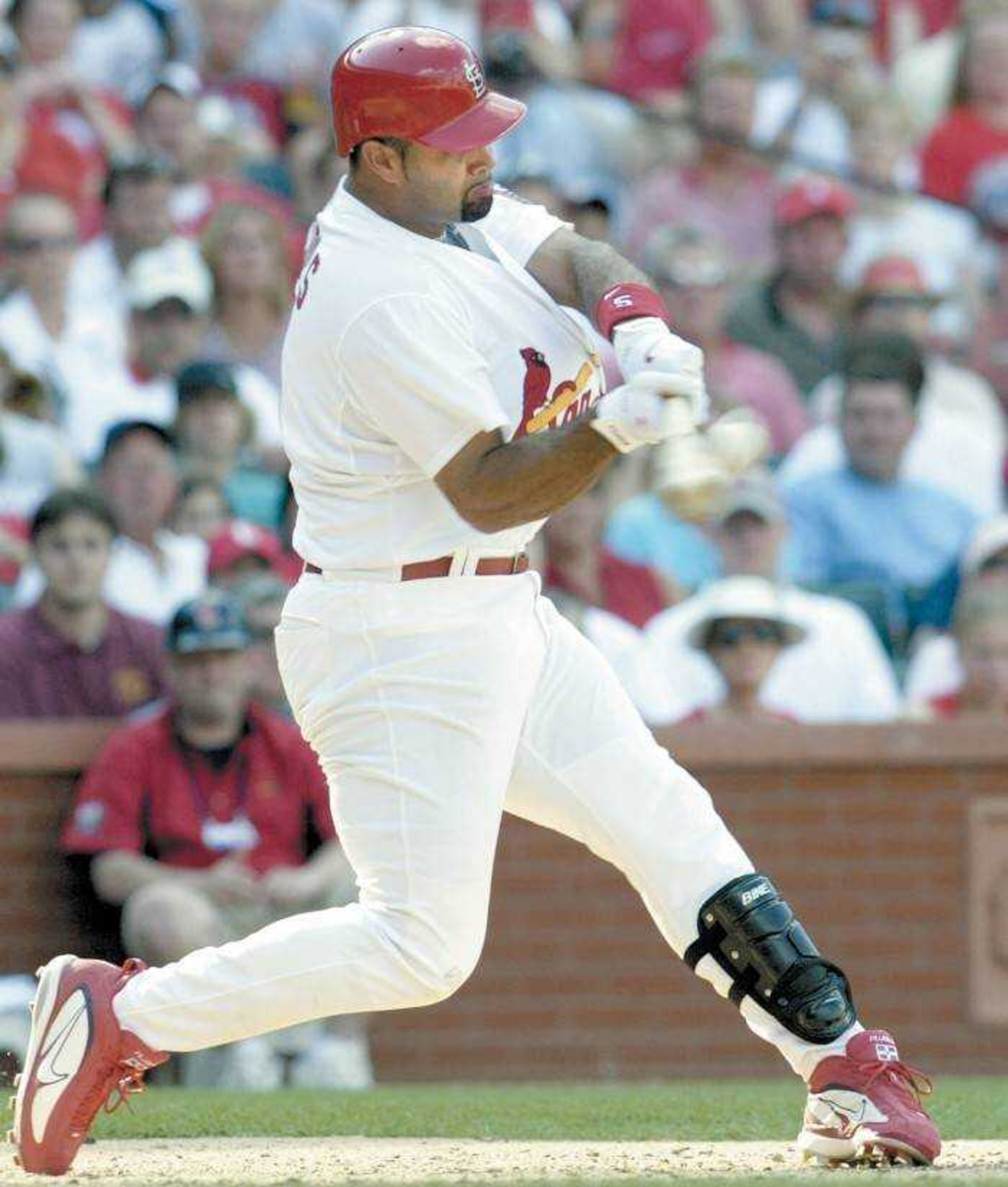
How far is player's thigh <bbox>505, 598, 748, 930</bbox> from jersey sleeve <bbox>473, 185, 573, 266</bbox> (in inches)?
27.8

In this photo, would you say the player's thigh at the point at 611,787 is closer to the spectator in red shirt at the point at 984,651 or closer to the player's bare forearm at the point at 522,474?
the player's bare forearm at the point at 522,474

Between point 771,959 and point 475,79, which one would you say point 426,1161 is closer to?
point 771,959

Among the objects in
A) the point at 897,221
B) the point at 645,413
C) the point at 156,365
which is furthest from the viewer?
the point at 897,221

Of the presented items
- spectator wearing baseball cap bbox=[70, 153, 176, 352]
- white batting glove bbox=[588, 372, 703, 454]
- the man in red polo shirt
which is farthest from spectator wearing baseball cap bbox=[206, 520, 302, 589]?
white batting glove bbox=[588, 372, 703, 454]

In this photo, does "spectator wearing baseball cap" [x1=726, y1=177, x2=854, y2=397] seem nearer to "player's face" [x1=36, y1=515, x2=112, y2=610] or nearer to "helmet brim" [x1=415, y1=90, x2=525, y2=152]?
"player's face" [x1=36, y1=515, x2=112, y2=610]

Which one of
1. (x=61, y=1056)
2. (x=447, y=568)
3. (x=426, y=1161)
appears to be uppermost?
(x=447, y=568)

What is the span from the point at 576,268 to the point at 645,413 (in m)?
0.64

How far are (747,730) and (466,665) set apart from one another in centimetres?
340

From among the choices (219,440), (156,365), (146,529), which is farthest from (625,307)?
(156,365)

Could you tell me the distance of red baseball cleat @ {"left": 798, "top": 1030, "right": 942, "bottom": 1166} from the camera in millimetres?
4391

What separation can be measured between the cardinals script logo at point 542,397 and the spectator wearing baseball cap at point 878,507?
4374mm

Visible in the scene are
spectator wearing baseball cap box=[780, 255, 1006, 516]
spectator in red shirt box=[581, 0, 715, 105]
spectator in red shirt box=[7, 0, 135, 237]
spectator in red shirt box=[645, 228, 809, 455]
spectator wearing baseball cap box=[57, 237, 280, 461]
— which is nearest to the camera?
spectator wearing baseball cap box=[57, 237, 280, 461]

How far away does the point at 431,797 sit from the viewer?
14.1ft

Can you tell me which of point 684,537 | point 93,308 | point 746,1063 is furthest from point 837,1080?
point 93,308
